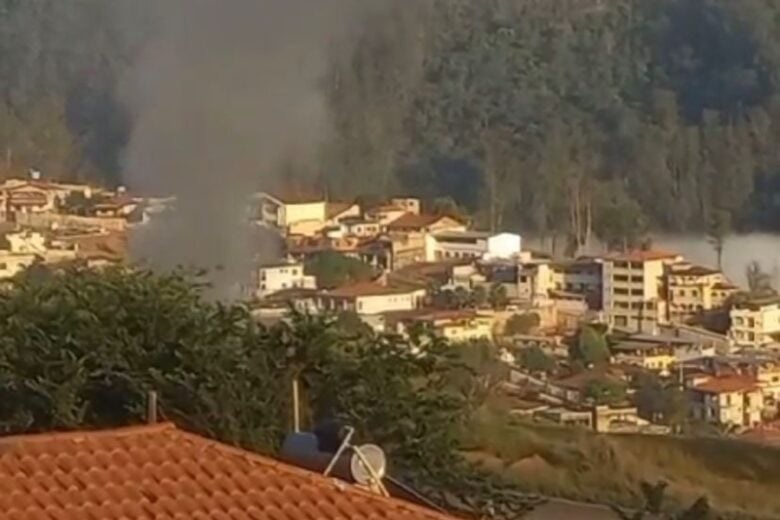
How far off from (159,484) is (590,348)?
10.3 meters

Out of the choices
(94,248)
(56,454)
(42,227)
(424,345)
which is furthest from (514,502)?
(42,227)

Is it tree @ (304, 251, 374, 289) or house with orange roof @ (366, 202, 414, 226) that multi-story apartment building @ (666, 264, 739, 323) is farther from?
house with orange roof @ (366, 202, 414, 226)

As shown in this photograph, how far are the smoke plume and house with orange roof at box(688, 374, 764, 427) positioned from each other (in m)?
2.84

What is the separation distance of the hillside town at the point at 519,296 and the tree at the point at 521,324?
0.02 metres

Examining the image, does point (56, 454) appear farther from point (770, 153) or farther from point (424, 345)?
point (770, 153)

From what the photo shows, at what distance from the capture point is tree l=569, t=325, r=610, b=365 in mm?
11922

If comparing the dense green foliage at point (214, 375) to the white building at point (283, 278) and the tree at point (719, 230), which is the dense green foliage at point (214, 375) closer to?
the white building at point (283, 278)

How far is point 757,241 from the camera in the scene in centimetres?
1770

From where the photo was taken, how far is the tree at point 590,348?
11.9m

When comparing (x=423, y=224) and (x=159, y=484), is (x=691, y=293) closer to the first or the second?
(x=423, y=224)

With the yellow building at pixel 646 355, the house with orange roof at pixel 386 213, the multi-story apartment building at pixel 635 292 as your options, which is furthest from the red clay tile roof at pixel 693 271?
the house with orange roof at pixel 386 213

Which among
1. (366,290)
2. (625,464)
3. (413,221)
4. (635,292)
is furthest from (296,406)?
(413,221)

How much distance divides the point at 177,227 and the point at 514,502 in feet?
27.2

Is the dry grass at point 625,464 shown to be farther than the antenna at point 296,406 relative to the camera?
Yes
